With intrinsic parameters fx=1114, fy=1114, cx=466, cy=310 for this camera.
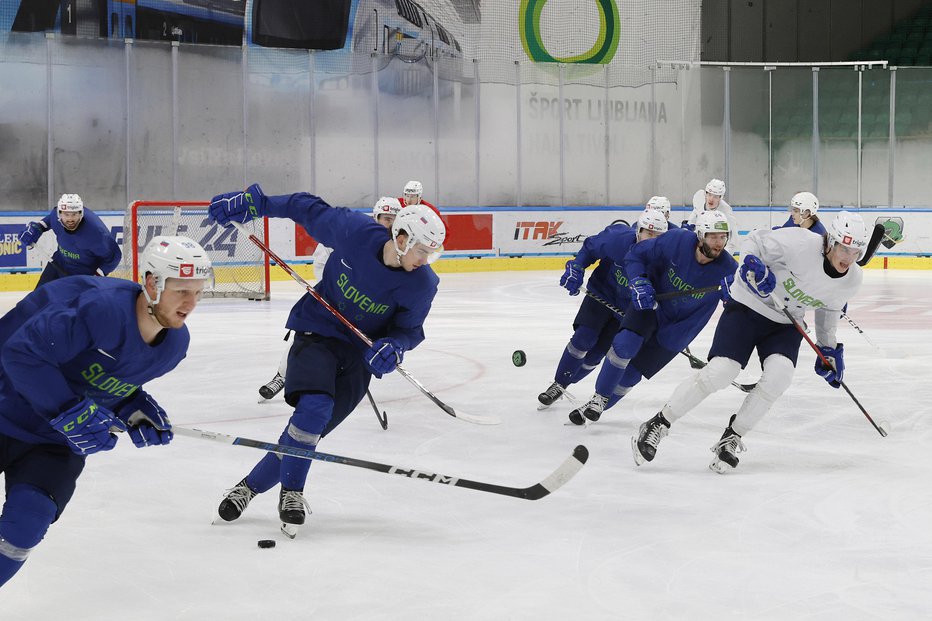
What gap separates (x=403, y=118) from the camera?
51.1ft

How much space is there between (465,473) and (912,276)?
11.9 m

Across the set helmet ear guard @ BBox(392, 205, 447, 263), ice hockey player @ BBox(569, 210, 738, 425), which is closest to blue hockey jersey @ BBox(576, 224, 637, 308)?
ice hockey player @ BBox(569, 210, 738, 425)

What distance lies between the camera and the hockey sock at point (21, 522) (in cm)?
241

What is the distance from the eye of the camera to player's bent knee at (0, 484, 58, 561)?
241cm

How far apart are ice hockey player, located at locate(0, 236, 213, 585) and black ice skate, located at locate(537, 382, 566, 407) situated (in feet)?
10.9

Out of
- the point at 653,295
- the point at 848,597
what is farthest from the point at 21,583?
the point at 653,295

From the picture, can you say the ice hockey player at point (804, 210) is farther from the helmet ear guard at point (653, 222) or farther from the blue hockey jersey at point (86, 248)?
the blue hockey jersey at point (86, 248)

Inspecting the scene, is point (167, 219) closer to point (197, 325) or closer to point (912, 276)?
point (197, 325)

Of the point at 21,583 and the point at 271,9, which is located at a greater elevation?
the point at 271,9

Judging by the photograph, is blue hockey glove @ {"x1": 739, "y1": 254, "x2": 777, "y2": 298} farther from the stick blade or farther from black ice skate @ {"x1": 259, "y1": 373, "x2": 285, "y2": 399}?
black ice skate @ {"x1": 259, "y1": 373, "x2": 285, "y2": 399}

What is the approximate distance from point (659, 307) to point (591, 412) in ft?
1.94

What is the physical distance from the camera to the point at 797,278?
4406mm

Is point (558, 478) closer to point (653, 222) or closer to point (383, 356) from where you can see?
point (383, 356)

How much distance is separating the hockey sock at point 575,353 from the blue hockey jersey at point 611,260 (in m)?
0.21
